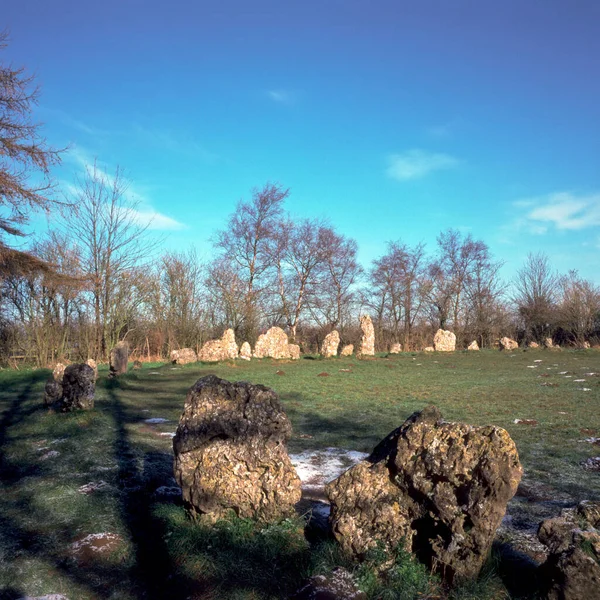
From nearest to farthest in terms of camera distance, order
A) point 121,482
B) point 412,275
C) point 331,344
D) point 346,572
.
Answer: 1. point 346,572
2. point 121,482
3. point 331,344
4. point 412,275

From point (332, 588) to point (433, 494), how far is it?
0.85 m

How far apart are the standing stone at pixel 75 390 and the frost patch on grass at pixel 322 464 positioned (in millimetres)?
4061

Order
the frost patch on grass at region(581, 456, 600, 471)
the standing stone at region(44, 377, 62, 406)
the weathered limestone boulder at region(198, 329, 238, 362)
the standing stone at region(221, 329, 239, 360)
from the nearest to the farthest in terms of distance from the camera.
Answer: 1. the frost patch on grass at region(581, 456, 600, 471)
2. the standing stone at region(44, 377, 62, 406)
3. the weathered limestone boulder at region(198, 329, 238, 362)
4. the standing stone at region(221, 329, 239, 360)

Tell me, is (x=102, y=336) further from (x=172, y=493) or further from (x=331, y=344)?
(x=172, y=493)

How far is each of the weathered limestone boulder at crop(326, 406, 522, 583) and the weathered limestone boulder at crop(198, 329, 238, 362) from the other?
1681 cm

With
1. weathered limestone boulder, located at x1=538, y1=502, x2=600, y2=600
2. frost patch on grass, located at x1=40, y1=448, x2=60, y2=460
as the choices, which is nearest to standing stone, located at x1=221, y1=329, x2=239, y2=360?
frost patch on grass, located at x1=40, y1=448, x2=60, y2=460

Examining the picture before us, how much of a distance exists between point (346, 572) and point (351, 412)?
5928 millimetres

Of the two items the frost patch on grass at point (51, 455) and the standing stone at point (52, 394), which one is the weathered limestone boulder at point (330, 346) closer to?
the standing stone at point (52, 394)

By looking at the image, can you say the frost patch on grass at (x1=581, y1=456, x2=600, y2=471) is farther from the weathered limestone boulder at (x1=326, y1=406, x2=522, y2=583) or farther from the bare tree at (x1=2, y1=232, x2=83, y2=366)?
the bare tree at (x1=2, y1=232, x2=83, y2=366)

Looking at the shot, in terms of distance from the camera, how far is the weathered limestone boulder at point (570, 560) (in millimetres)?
2607

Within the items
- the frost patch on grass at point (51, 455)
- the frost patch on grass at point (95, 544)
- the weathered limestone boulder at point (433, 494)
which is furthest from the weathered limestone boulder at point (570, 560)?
the frost patch on grass at point (51, 455)

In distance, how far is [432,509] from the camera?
3.17m

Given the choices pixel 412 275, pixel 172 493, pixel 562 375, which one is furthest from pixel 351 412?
pixel 412 275

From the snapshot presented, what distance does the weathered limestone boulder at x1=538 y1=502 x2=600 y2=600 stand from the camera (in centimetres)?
261
